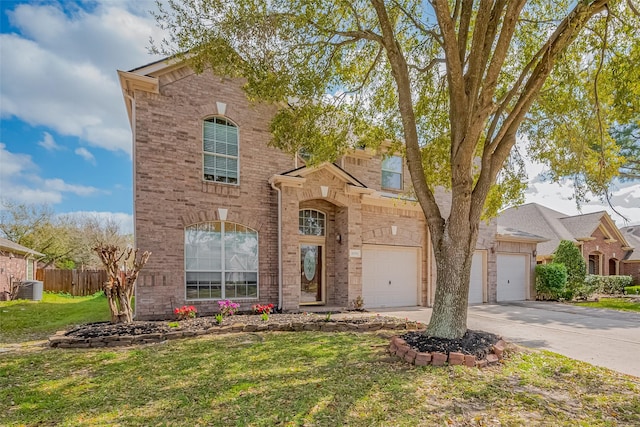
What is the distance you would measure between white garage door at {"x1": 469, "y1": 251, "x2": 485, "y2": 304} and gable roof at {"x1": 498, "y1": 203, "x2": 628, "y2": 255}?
797 centimetres

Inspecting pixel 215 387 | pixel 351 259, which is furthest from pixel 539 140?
pixel 215 387

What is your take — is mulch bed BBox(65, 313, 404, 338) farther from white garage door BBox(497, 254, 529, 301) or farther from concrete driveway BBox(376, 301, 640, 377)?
white garage door BBox(497, 254, 529, 301)

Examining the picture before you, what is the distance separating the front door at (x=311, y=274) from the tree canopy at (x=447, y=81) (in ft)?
14.3

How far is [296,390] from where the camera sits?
4375 millimetres

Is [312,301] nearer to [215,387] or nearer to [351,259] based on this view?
[351,259]

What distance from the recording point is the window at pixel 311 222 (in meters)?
12.1

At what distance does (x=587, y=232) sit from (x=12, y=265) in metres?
33.1

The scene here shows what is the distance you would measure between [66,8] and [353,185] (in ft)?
27.8

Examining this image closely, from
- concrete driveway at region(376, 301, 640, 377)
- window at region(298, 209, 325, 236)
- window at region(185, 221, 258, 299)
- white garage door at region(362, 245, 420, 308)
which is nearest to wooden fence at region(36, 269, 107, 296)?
window at region(185, 221, 258, 299)

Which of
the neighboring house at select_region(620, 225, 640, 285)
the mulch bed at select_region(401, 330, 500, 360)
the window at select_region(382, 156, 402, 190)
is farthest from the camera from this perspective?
the neighboring house at select_region(620, 225, 640, 285)

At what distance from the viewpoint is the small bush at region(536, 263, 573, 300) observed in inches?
634

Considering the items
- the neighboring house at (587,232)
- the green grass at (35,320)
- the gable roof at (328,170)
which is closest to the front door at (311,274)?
the gable roof at (328,170)

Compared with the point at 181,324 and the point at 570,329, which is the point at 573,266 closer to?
the point at 570,329

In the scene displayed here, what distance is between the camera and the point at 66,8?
7.83m
